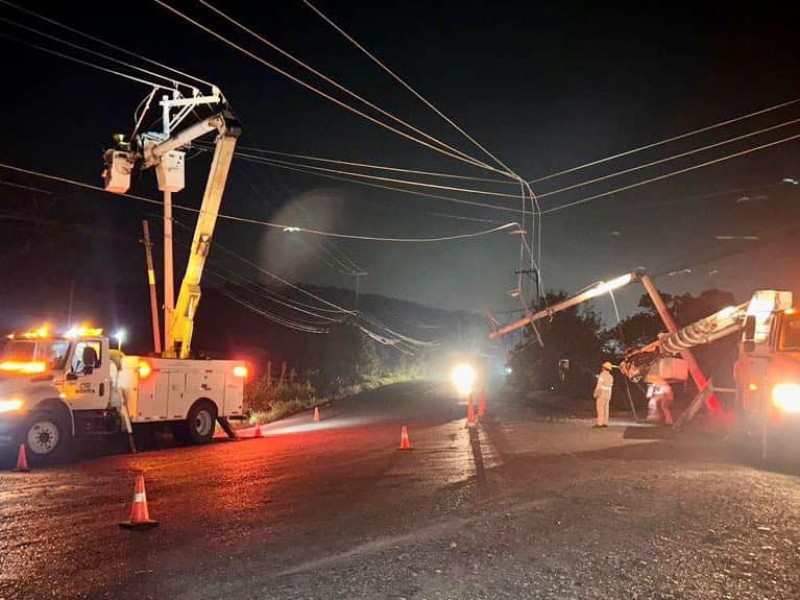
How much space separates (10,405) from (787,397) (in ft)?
44.9

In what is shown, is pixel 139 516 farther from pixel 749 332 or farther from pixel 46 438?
pixel 749 332

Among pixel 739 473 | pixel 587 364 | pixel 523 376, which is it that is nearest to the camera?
pixel 739 473

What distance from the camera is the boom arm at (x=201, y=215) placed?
17562mm

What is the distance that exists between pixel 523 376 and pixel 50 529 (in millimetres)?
40985

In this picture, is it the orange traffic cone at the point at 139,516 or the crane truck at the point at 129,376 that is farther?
the crane truck at the point at 129,376

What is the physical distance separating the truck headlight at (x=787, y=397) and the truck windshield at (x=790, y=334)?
0.94 m

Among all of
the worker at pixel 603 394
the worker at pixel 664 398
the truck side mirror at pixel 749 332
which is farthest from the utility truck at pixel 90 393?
the worker at pixel 664 398

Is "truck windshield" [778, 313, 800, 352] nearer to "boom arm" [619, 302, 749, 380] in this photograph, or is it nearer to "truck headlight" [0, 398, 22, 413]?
"boom arm" [619, 302, 749, 380]

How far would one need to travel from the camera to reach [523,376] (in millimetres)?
46906

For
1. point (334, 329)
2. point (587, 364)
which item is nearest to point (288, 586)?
point (587, 364)

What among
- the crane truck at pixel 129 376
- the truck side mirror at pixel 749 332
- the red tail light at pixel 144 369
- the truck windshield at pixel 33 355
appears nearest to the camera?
the truck side mirror at pixel 749 332

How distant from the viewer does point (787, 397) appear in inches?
465

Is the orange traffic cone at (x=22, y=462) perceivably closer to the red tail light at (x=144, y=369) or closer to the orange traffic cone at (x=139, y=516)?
the red tail light at (x=144, y=369)

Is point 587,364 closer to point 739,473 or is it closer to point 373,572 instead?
point 739,473
